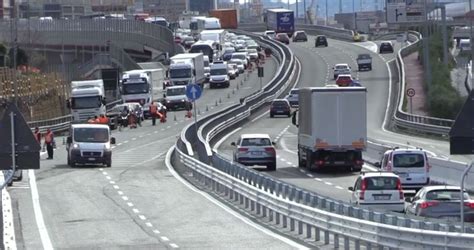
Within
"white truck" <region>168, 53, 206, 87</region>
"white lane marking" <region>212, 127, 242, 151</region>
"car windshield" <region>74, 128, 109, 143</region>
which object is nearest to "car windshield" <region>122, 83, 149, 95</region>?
"white truck" <region>168, 53, 206, 87</region>

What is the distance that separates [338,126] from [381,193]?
17.2 m

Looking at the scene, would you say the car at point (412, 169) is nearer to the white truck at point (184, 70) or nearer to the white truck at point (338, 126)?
the white truck at point (338, 126)

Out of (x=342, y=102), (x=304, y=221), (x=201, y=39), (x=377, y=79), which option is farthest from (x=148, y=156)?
(x=201, y=39)

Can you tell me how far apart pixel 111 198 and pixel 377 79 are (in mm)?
76109

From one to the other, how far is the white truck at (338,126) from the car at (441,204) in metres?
20.8

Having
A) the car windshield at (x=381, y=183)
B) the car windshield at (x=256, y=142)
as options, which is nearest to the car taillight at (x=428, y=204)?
the car windshield at (x=381, y=183)

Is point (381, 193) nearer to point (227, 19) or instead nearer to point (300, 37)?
point (300, 37)

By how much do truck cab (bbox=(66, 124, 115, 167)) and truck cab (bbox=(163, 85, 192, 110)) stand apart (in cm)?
4206

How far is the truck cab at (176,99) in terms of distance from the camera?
319 ft

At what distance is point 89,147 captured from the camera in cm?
5331

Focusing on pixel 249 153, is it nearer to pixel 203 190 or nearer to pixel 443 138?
pixel 203 190

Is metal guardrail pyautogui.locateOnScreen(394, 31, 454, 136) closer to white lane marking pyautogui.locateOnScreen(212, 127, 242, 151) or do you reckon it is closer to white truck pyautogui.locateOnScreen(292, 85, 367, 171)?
white lane marking pyautogui.locateOnScreen(212, 127, 242, 151)

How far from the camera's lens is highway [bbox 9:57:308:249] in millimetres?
27797

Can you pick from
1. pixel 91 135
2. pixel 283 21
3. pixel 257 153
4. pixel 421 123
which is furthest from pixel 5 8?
pixel 257 153
